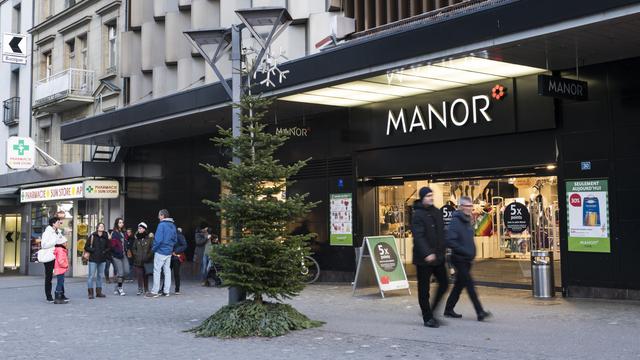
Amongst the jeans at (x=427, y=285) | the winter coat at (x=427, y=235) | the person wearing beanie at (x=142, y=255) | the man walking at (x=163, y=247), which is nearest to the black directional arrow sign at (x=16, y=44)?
the person wearing beanie at (x=142, y=255)

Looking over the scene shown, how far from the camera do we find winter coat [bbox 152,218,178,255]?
14.5 metres

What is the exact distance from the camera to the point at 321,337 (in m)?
8.83

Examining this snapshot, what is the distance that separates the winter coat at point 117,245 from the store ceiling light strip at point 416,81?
5.24 meters

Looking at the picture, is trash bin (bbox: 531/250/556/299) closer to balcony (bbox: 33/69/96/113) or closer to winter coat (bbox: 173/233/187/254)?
winter coat (bbox: 173/233/187/254)

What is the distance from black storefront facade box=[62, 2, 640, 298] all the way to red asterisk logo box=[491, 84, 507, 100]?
0.04 meters

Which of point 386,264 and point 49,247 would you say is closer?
point 386,264

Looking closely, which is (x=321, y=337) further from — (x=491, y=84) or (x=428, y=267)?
(x=491, y=84)

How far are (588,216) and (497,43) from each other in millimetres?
3770

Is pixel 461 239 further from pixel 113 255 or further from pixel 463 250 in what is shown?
pixel 113 255

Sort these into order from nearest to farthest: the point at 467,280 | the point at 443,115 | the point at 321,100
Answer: the point at 467,280
the point at 443,115
the point at 321,100

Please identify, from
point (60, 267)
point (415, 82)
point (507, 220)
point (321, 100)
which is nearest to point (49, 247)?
point (60, 267)

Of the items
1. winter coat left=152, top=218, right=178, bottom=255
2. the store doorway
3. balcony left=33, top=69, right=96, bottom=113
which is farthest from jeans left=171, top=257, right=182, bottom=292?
A: the store doorway

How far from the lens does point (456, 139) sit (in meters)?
14.0

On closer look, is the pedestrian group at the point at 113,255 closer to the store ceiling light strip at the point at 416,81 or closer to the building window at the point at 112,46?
the store ceiling light strip at the point at 416,81
